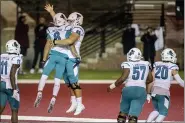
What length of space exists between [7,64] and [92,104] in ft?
7.34

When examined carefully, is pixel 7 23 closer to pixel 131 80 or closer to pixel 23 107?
pixel 23 107

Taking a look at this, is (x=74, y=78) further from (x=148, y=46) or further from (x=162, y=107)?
(x=148, y=46)

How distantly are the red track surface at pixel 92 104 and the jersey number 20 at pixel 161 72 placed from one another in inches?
31.9

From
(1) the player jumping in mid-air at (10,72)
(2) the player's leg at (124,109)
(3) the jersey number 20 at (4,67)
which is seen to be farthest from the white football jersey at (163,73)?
(3) the jersey number 20 at (4,67)

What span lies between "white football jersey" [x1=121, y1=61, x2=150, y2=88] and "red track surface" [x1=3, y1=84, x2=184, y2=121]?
0.85 m

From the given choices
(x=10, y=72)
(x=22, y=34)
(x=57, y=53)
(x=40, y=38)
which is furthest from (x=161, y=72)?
(x=22, y=34)

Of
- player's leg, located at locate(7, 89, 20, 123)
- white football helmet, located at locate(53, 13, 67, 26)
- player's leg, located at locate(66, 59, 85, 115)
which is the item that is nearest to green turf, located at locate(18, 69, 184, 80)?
player's leg, located at locate(66, 59, 85, 115)

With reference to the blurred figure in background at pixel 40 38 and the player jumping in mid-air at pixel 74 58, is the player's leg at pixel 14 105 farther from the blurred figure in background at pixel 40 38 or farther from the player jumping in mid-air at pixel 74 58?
the blurred figure in background at pixel 40 38

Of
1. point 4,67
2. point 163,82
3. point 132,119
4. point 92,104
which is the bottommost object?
point 92,104

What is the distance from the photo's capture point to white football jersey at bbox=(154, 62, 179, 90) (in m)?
5.66

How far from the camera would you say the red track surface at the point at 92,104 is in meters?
6.67

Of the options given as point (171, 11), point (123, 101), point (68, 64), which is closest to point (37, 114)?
point (68, 64)

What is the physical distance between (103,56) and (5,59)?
7.88 meters

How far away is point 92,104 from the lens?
755 cm
